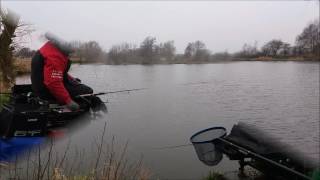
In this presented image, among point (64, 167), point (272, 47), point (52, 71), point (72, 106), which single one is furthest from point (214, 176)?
point (272, 47)

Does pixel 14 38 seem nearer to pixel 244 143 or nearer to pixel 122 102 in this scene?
pixel 122 102

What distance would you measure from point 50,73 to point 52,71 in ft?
0.13

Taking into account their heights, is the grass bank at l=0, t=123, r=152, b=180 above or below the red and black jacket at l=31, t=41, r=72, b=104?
below

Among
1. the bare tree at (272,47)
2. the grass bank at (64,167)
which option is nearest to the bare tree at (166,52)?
the grass bank at (64,167)

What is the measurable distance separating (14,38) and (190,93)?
9479mm

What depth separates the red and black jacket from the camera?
5.84 meters

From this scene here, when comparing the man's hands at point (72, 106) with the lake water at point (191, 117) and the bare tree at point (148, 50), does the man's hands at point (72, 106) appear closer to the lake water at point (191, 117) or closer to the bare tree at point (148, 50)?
the lake water at point (191, 117)

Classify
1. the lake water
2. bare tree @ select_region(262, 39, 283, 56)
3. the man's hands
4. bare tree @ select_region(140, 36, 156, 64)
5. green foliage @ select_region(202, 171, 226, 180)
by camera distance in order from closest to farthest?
the man's hands
green foliage @ select_region(202, 171, 226, 180)
the lake water
bare tree @ select_region(140, 36, 156, 64)
bare tree @ select_region(262, 39, 283, 56)

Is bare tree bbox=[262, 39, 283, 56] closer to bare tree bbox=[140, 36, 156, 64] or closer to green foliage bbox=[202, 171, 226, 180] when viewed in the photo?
bare tree bbox=[140, 36, 156, 64]

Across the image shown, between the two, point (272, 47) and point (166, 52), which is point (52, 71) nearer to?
point (166, 52)

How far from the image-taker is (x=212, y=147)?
278 inches

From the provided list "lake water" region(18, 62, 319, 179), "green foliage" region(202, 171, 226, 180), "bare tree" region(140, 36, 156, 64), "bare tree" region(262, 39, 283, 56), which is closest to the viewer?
"green foliage" region(202, 171, 226, 180)

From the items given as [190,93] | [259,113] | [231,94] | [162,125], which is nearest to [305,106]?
[259,113]

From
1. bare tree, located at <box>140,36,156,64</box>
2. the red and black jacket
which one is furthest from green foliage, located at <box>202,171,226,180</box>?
bare tree, located at <box>140,36,156,64</box>
